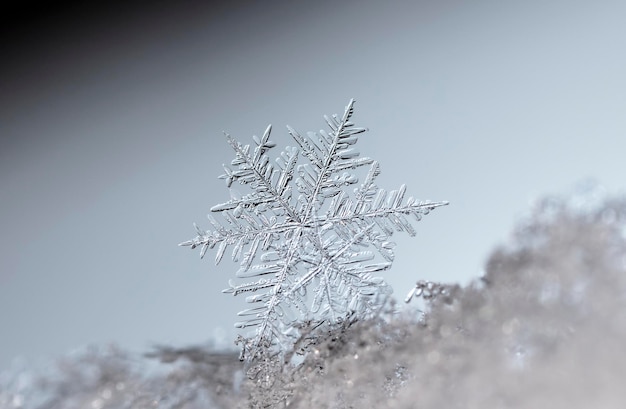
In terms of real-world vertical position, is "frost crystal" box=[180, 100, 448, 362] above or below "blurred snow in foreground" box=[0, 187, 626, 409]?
above

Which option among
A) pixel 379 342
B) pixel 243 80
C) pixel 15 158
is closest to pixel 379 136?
pixel 243 80

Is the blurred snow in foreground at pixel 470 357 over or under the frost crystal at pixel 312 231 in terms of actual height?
under

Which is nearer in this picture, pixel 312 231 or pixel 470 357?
pixel 470 357

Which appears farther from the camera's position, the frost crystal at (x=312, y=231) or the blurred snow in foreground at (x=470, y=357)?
the frost crystal at (x=312, y=231)

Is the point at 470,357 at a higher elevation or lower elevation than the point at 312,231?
lower

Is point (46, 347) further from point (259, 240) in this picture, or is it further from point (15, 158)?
point (259, 240)
